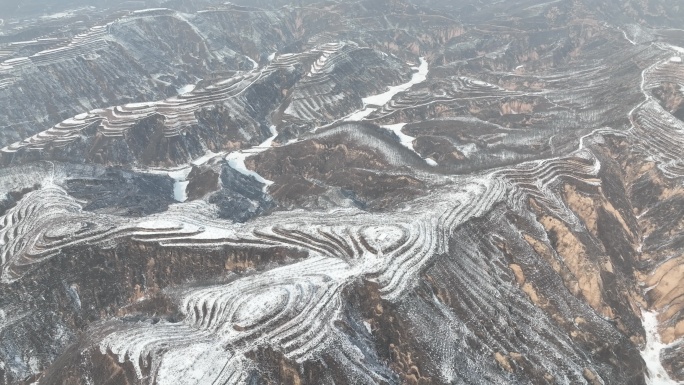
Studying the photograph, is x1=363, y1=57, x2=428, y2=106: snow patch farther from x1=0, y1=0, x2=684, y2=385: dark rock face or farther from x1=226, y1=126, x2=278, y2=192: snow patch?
x1=226, y1=126, x2=278, y2=192: snow patch

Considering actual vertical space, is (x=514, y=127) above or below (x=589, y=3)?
below

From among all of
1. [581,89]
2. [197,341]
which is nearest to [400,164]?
[197,341]

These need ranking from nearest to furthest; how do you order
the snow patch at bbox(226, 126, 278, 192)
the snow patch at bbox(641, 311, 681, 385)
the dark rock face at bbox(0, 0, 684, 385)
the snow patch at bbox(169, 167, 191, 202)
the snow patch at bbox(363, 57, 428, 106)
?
the dark rock face at bbox(0, 0, 684, 385) < the snow patch at bbox(641, 311, 681, 385) < the snow patch at bbox(169, 167, 191, 202) < the snow patch at bbox(226, 126, 278, 192) < the snow patch at bbox(363, 57, 428, 106)

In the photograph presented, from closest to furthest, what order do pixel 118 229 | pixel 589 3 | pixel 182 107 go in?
pixel 118 229, pixel 182 107, pixel 589 3

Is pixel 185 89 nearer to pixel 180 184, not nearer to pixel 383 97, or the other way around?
pixel 383 97

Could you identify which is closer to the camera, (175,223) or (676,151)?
(175,223)

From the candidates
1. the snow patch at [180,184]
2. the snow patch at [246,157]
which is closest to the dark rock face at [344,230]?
the snow patch at [246,157]

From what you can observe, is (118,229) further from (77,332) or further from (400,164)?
(400,164)

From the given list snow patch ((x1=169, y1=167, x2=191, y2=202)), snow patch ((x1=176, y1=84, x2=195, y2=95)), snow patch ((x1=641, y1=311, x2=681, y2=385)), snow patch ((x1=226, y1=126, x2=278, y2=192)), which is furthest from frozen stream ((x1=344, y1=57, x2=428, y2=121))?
snow patch ((x1=641, y1=311, x2=681, y2=385))
